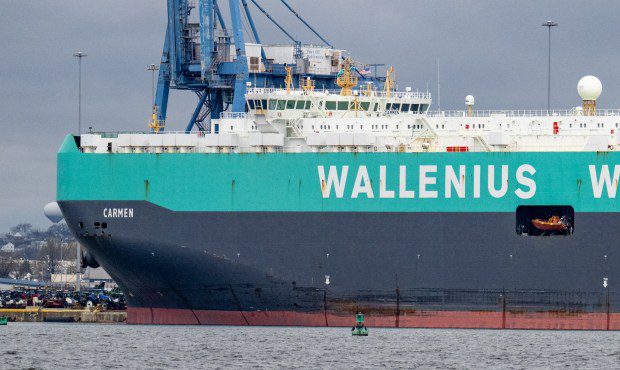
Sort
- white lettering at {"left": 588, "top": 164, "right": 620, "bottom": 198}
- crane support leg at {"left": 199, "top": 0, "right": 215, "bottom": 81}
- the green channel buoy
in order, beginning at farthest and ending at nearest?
1. crane support leg at {"left": 199, "top": 0, "right": 215, "bottom": 81}
2. white lettering at {"left": 588, "top": 164, "right": 620, "bottom": 198}
3. the green channel buoy

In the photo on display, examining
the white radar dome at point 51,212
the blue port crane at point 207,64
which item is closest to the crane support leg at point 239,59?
the blue port crane at point 207,64

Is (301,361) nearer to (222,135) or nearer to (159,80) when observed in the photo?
(222,135)

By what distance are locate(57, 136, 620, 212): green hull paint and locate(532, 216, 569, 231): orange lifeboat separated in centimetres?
73

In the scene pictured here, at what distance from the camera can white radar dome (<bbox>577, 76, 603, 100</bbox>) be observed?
6650cm

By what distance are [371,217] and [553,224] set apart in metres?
7.16

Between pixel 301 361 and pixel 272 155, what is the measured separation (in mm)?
14091

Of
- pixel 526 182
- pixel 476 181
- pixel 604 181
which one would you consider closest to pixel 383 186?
pixel 476 181

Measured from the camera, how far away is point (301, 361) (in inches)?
2084

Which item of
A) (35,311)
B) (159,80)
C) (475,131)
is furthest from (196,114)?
(475,131)

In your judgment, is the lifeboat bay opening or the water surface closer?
the water surface

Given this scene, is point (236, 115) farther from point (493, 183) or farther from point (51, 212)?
point (51, 212)

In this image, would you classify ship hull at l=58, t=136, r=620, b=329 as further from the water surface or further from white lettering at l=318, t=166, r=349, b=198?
the water surface

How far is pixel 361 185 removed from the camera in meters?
64.5

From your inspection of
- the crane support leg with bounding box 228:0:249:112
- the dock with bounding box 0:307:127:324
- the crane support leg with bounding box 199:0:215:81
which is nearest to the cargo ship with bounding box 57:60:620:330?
the crane support leg with bounding box 228:0:249:112
